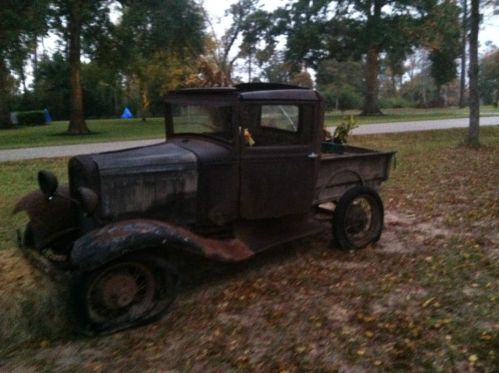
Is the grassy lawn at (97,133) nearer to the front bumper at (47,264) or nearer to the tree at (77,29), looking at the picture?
the tree at (77,29)

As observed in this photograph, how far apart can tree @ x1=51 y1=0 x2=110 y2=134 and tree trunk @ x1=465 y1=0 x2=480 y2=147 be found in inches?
584

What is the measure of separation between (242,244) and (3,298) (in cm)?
210

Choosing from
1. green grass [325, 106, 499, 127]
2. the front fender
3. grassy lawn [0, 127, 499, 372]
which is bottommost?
grassy lawn [0, 127, 499, 372]

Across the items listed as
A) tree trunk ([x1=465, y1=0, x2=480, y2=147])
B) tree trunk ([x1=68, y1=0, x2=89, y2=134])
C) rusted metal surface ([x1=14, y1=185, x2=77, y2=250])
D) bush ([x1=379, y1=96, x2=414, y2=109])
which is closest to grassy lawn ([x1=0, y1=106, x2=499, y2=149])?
tree trunk ([x1=68, y1=0, x2=89, y2=134])

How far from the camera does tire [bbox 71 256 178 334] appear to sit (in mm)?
3930

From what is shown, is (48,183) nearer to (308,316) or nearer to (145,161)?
(145,161)

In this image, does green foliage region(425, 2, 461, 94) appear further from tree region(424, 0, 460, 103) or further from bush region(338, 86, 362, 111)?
bush region(338, 86, 362, 111)

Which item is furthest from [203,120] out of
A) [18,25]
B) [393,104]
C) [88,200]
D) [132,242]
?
[393,104]

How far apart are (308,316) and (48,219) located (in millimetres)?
2603

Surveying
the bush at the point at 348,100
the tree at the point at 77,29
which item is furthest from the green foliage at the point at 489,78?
the tree at the point at 77,29

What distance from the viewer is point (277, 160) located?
5156 mm

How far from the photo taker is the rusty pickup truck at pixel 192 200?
4.09 m

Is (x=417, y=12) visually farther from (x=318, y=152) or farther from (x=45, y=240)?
(x=45, y=240)

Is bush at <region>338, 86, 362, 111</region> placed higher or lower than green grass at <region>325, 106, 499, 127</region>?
higher
